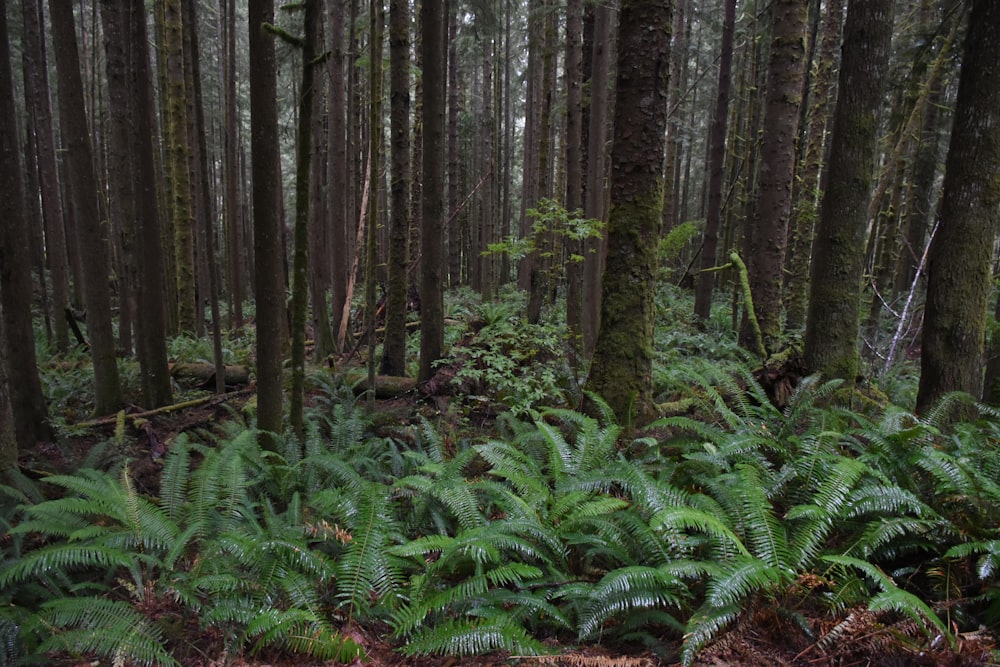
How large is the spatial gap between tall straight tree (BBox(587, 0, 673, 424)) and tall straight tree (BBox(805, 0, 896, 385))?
1744 mm

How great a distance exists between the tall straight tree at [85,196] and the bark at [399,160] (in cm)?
324

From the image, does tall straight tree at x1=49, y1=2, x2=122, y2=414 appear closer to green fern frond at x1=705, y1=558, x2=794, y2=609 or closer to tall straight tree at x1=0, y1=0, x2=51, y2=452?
tall straight tree at x1=0, y1=0, x2=51, y2=452

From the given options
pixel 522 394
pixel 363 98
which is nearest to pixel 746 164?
pixel 363 98

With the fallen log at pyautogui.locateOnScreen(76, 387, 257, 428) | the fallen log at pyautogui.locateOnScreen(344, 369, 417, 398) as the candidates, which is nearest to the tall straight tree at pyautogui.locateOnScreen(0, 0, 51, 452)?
the fallen log at pyautogui.locateOnScreen(76, 387, 257, 428)

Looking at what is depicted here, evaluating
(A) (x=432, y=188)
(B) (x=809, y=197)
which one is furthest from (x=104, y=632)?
(B) (x=809, y=197)

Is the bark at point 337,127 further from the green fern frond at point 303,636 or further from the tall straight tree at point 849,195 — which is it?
the green fern frond at point 303,636

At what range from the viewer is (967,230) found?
4363mm

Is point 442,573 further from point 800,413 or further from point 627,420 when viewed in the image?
point 800,413

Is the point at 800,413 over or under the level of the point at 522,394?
over

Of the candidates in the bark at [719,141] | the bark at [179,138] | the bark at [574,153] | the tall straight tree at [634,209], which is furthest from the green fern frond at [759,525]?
the bark at [179,138]

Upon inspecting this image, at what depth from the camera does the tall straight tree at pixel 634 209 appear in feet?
14.7

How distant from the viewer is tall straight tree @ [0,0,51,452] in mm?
4754

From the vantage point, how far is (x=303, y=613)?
2.48 meters

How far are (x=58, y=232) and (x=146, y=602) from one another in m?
11.0
